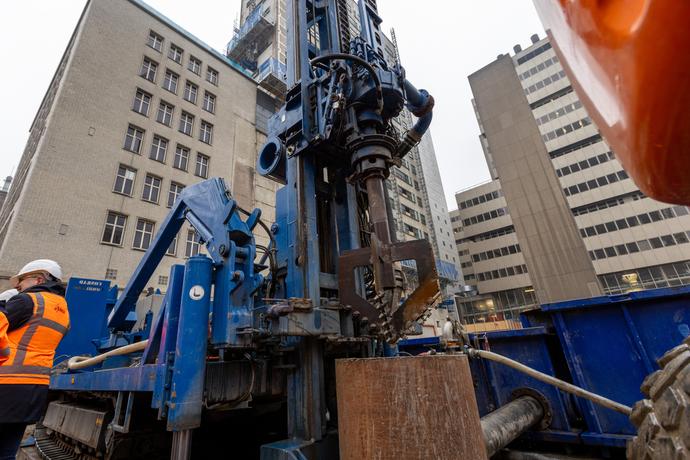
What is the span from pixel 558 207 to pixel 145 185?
41.5m

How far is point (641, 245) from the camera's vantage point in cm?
3425

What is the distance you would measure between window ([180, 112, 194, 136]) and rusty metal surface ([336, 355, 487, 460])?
21720 mm

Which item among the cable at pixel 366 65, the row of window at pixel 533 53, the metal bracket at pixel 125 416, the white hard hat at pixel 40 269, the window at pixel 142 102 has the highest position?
the row of window at pixel 533 53

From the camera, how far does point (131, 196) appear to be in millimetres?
16016

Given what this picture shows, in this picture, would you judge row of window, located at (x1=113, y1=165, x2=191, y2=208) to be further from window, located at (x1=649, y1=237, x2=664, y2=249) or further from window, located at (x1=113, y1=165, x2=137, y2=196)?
window, located at (x1=649, y1=237, x2=664, y2=249)

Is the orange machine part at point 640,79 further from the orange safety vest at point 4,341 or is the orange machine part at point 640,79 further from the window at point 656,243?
the window at point 656,243

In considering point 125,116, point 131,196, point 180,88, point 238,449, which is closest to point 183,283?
point 238,449

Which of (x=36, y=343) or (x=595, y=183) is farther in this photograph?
(x=595, y=183)

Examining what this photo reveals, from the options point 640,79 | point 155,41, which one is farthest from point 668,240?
point 155,41

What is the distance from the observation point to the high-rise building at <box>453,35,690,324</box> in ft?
110

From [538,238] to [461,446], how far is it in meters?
40.3

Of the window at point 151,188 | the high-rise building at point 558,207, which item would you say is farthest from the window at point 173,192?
the high-rise building at point 558,207

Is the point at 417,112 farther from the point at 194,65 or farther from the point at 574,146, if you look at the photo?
the point at 574,146

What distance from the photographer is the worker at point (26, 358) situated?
2.67 meters
